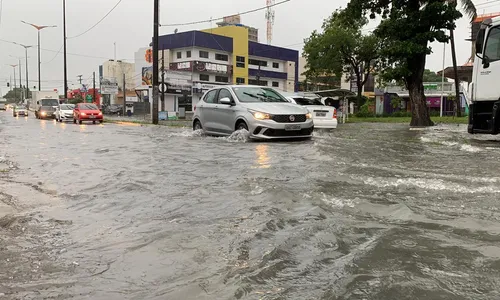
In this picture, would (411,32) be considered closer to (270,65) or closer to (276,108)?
(276,108)

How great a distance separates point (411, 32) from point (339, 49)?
21654 mm

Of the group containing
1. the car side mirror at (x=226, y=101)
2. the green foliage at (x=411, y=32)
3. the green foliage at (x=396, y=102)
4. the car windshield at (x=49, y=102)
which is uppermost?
the green foliage at (x=411, y=32)

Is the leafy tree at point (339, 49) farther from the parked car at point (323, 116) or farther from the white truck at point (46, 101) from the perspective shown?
the parked car at point (323, 116)

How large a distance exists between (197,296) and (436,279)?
4.76 ft

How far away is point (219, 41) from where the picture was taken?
60594mm

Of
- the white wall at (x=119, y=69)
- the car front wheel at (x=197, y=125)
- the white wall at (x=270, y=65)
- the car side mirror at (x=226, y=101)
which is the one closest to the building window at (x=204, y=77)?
the white wall at (x=270, y=65)

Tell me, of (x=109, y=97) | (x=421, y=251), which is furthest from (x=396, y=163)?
(x=109, y=97)

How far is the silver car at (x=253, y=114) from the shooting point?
998 centimetres

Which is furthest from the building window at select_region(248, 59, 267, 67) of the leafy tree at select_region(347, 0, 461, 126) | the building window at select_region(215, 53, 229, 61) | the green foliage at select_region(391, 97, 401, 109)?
the leafy tree at select_region(347, 0, 461, 126)

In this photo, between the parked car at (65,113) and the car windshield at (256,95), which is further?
the parked car at (65,113)

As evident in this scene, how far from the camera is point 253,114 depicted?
10.1 metres

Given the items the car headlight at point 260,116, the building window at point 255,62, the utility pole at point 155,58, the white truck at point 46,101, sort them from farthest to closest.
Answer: the building window at point 255,62 < the white truck at point 46,101 < the utility pole at point 155,58 < the car headlight at point 260,116

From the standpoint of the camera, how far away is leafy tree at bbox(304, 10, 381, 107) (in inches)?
1486

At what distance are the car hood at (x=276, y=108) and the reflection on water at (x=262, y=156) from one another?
98 cm
